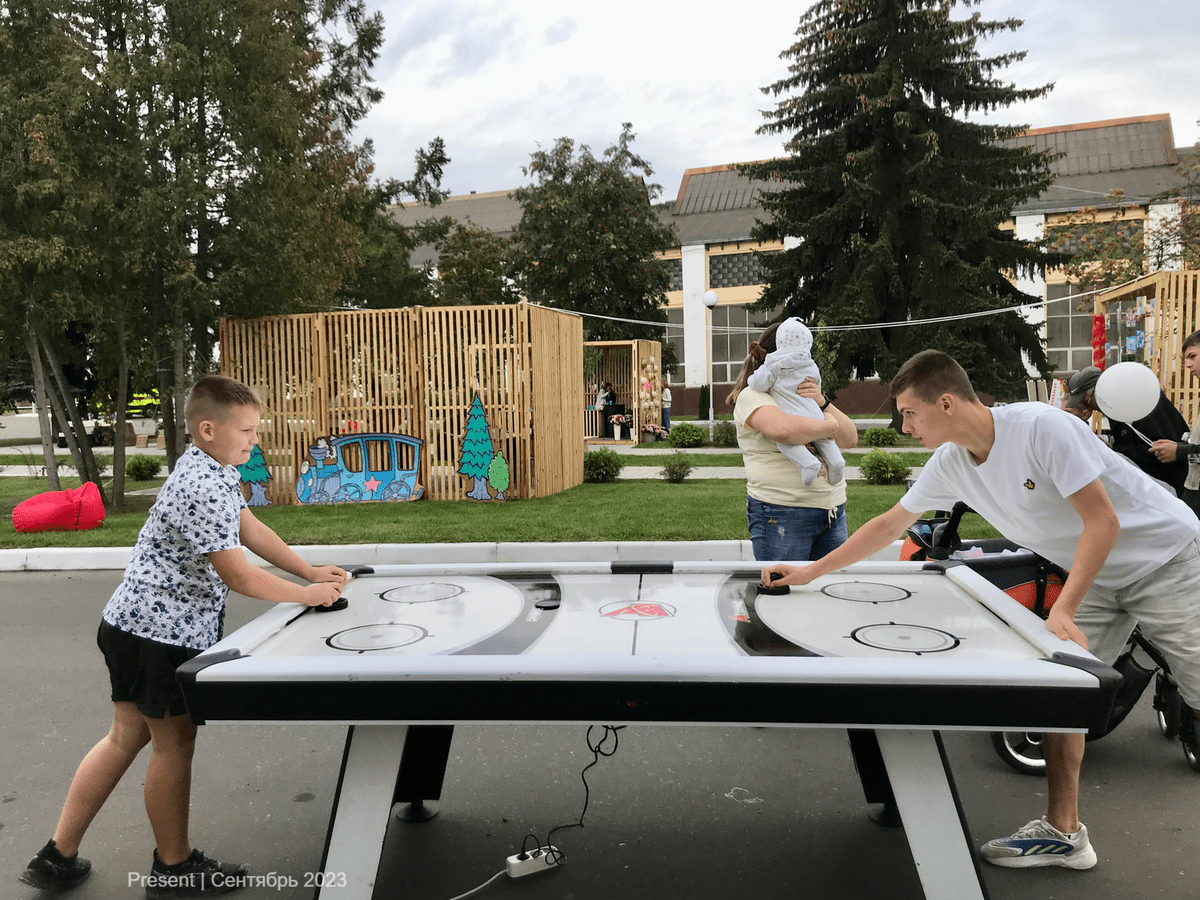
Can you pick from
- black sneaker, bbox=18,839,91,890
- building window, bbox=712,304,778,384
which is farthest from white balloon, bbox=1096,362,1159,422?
building window, bbox=712,304,778,384

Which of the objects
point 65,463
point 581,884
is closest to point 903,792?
point 581,884

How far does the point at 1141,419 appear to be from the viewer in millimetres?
5625

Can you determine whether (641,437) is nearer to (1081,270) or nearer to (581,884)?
(1081,270)

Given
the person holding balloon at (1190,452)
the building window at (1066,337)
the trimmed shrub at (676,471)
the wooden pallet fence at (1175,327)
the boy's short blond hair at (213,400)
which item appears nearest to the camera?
the boy's short blond hair at (213,400)

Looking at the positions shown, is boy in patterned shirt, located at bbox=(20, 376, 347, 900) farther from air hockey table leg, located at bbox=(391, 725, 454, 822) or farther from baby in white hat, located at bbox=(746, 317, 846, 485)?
baby in white hat, located at bbox=(746, 317, 846, 485)

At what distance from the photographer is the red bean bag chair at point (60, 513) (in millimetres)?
10508

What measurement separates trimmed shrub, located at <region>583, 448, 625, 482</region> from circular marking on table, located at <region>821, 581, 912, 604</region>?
Result: 1120 cm

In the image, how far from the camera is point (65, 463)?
18.7 meters

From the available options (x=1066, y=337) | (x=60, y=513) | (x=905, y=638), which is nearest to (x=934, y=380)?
(x=905, y=638)

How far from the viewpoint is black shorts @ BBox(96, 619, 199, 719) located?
2.83m

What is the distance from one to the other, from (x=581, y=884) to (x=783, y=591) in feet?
3.87

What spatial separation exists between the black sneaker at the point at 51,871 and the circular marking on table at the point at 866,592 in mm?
2690

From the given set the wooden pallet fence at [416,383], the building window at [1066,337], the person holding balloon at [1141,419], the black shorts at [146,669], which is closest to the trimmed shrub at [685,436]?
the wooden pallet fence at [416,383]

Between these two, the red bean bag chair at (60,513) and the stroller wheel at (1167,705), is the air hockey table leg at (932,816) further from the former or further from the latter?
the red bean bag chair at (60,513)
